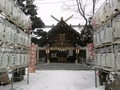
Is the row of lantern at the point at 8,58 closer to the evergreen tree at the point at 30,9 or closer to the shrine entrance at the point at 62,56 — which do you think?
the evergreen tree at the point at 30,9

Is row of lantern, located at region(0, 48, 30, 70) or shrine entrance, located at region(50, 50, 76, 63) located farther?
shrine entrance, located at region(50, 50, 76, 63)

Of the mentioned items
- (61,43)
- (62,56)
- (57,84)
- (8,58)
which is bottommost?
(57,84)

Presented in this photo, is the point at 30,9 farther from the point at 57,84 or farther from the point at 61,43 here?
the point at 57,84

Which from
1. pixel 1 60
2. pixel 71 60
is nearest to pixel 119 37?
pixel 1 60

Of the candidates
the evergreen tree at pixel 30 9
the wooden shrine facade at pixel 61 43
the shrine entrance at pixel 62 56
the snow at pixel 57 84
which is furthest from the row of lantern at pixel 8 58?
the shrine entrance at pixel 62 56

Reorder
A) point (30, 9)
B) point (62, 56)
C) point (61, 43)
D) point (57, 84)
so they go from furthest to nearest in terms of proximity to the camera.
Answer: point (62, 56) → point (61, 43) → point (30, 9) → point (57, 84)

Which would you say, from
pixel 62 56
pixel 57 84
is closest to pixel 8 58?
pixel 57 84

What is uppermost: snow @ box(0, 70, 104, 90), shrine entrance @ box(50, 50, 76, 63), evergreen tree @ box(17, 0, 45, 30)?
evergreen tree @ box(17, 0, 45, 30)

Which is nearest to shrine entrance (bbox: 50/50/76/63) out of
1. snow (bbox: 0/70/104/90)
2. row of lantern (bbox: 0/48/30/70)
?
snow (bbox: 0/70/104/90)

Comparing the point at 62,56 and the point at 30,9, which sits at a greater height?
the point at 30,9

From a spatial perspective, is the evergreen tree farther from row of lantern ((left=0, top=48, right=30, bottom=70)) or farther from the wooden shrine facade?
row of lantern ((left=0, top=48, right=30, bottom=70))

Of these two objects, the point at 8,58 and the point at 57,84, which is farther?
the point at 57,84

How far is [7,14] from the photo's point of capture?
6.17 m

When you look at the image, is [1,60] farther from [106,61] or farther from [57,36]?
[57,36]
